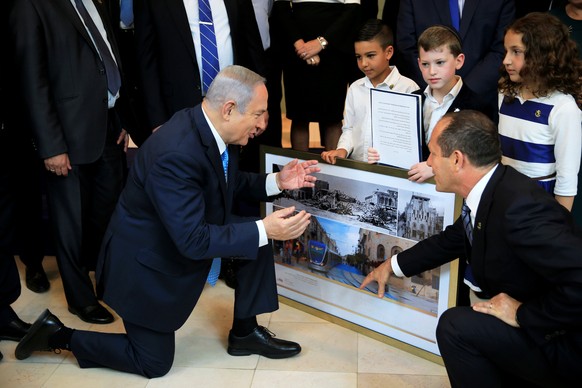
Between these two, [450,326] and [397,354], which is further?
[397,354]

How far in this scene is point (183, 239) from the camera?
7.95 feet

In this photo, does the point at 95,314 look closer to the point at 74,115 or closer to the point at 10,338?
the point at 10,338

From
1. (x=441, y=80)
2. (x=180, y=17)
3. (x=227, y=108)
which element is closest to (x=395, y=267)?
(x=441, y=80)

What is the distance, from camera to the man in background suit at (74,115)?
2.85 m

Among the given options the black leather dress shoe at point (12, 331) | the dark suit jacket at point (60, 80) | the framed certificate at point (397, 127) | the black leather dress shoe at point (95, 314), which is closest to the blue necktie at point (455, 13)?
the framed certificate at point (397, 127)

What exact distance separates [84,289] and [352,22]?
5.87 feet

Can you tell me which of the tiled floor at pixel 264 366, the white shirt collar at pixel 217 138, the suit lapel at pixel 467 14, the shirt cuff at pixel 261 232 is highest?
the suit lapel at pixel 467 14

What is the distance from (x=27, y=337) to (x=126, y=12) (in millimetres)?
1635

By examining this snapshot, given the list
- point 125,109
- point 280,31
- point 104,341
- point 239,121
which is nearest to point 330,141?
point 280,31

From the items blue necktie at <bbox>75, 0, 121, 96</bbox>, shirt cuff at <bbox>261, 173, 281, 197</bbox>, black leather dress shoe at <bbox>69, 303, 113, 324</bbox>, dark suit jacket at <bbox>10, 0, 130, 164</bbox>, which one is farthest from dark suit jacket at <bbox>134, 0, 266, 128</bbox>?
black leather dress shoe at <bbox>69, 303, 113, 324</bbox>

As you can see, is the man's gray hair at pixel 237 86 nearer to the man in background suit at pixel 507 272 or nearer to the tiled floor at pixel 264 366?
the man in background suit at pixel 507 272

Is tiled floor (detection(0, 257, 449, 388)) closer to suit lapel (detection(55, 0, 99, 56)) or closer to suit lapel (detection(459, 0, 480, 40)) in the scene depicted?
suit lapel (detection(55, 0, 99, 56))

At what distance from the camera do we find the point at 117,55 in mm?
3225

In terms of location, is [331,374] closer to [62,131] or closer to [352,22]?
[62,131]
